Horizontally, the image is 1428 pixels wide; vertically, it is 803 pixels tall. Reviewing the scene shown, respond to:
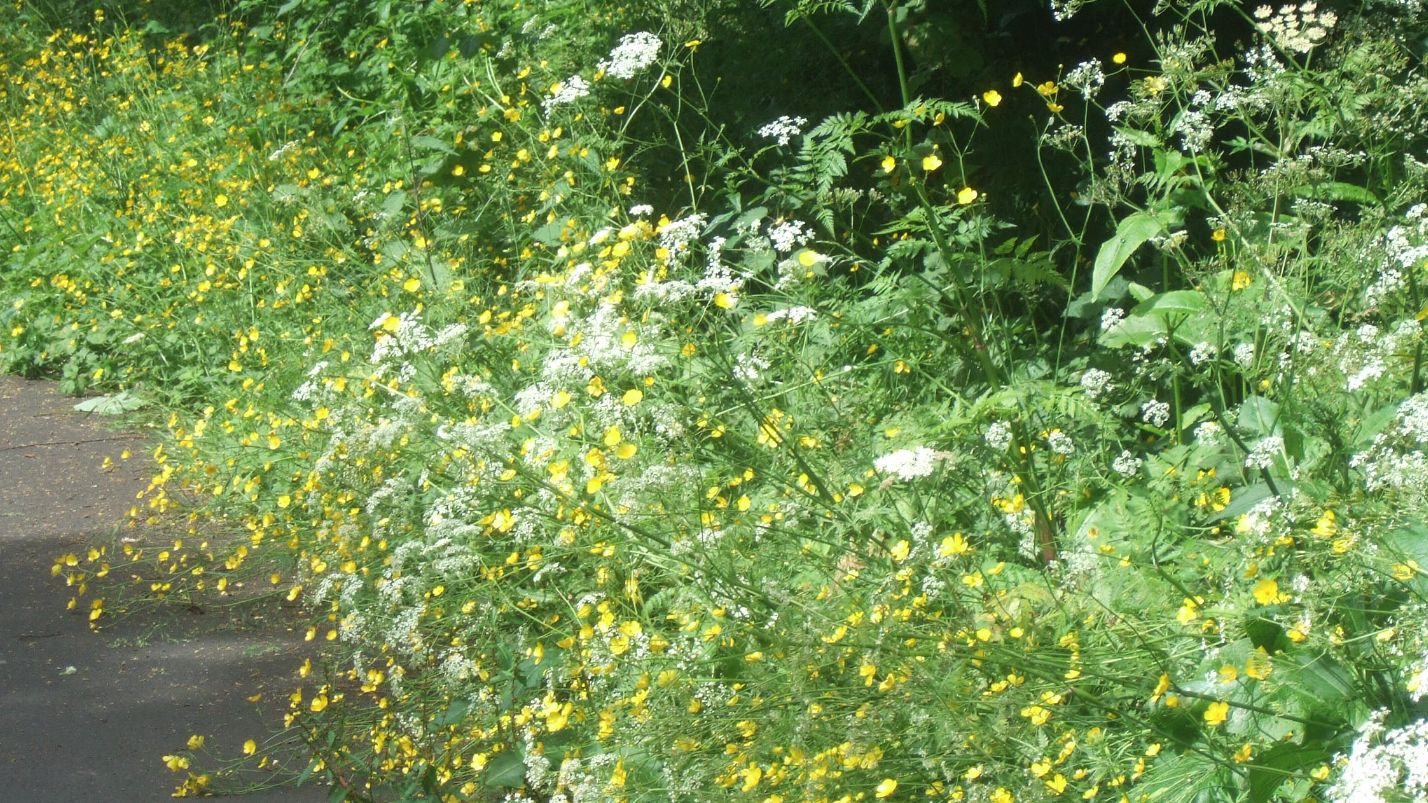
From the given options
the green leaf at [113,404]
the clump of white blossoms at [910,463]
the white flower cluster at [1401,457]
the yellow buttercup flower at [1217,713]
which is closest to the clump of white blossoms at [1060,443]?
the clump of white blossoms at [910,463]

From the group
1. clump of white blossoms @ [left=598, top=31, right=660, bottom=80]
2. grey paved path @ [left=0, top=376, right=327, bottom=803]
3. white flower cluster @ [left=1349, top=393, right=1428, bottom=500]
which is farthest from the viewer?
clump of white blossoms @ [left=598, top=31, right=660, bottom=80]

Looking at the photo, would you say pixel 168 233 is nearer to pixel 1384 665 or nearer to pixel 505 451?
pixel 505 451

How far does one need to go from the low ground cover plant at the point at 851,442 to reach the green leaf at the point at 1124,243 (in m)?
0.01

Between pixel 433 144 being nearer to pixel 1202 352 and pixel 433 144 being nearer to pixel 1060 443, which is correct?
pixel 1060 443

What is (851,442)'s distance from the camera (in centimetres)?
355

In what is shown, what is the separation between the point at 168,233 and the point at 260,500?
2234mm

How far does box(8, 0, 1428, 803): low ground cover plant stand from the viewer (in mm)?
2451

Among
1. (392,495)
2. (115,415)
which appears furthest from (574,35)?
(392,495)

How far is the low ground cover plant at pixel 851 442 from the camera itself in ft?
8.04

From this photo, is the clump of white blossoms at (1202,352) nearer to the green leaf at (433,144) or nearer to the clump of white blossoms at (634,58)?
the clump of white blossoms at (634,58)

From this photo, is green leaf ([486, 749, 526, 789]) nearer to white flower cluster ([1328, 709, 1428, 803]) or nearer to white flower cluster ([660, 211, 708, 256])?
white flower cluster ([660, 211, 708, 256])

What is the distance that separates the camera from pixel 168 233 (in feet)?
22.1

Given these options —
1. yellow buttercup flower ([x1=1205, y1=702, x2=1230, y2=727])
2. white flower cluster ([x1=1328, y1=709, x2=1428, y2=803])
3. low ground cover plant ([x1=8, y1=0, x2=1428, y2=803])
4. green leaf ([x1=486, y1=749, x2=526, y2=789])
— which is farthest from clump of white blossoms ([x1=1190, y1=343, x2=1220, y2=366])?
green leaf ([x1=486, y1=749, x2=526, y2=789])

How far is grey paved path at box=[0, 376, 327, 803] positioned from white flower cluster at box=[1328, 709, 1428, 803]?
251 centimetres
